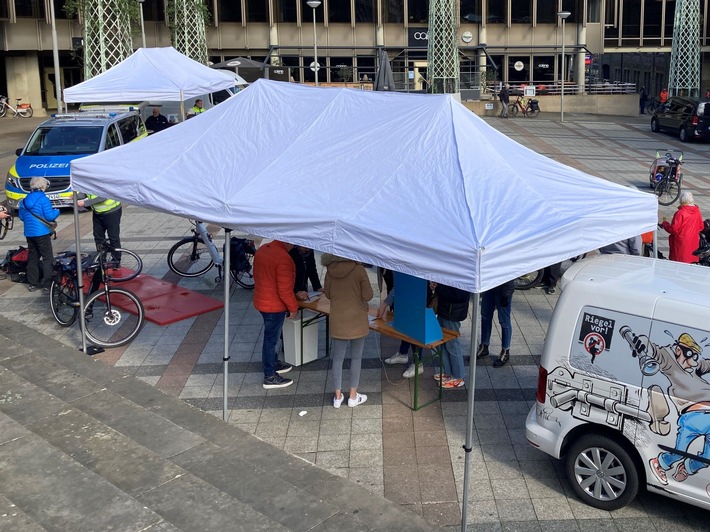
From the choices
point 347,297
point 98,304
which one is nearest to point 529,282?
point 347,297

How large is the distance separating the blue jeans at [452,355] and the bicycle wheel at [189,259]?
5.28 meters

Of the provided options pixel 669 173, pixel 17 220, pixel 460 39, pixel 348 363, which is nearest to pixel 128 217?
pixel 17 220

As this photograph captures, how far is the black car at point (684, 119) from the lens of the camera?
2878cm

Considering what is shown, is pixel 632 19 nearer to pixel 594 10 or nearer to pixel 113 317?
pixel 594 10

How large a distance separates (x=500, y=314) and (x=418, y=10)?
44652 millimetres

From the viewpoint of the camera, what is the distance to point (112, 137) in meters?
18.8

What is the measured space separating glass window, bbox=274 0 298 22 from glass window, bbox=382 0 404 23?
534 cm

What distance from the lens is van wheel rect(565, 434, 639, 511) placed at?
6.16 meters

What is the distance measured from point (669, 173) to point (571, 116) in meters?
21.6

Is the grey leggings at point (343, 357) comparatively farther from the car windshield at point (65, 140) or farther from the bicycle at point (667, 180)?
the bicycle at point (667, 180)

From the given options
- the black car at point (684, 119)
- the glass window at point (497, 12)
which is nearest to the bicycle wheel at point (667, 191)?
the black car at point (684, 119)

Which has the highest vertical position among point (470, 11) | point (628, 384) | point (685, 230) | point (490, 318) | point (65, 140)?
point (470, 11)

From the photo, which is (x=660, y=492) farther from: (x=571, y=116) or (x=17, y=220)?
(x=571, y=116)

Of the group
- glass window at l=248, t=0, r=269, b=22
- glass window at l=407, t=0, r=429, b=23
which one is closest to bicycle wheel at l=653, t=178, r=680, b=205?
glass window at l=407, t=0, r=429, b=23
